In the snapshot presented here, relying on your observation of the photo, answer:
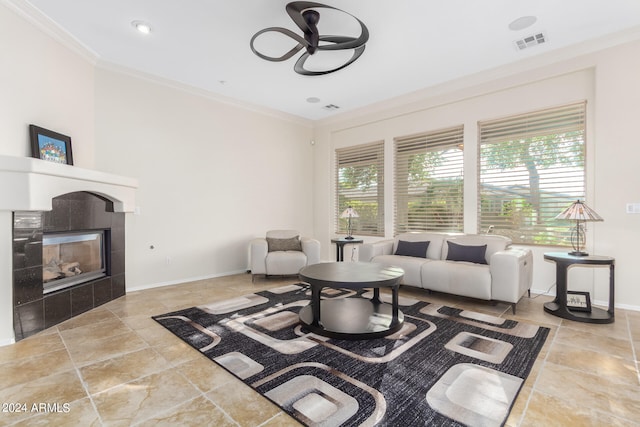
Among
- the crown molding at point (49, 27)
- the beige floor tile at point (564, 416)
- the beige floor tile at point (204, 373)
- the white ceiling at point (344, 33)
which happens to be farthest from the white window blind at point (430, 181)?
the crown molding at point (49, 27)

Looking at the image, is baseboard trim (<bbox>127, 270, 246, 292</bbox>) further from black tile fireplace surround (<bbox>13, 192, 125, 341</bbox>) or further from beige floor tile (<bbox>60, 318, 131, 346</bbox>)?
beige floor tile (<bbox>60, 318, 131, 346</bbox>)

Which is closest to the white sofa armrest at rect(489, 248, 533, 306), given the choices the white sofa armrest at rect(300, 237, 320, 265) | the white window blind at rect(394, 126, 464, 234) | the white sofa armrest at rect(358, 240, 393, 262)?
the white window blind at rect(394, 126, 464, 234)

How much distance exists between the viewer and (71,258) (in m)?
3.51

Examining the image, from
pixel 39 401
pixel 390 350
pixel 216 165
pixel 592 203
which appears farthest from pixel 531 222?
pixel 39 401

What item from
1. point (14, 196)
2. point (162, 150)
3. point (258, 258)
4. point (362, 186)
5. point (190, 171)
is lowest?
point (258, 258)

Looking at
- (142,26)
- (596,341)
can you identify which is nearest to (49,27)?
(142,26)

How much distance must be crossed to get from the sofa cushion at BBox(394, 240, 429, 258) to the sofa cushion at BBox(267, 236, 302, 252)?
67.6 inches

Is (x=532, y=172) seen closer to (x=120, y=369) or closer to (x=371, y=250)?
(x=371, y=250)

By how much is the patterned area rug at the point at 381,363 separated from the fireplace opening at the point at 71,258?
1107mm

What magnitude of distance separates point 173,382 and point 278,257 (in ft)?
9.60

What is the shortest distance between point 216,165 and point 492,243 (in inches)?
175

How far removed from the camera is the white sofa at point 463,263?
3404 millimetres

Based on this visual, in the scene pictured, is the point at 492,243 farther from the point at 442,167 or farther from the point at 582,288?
the point at 442,167

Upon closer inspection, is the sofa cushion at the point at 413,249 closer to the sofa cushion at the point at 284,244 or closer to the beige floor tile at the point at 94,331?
the sofa cushion at the point at 284,244
